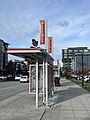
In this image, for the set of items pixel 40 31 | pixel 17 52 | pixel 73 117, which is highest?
pixel 40 31

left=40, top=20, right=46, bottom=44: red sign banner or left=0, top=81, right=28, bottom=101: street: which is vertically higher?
left=40, top=20, right=46, bottom=44: red sign banner

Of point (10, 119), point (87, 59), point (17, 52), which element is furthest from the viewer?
point (87, 59)

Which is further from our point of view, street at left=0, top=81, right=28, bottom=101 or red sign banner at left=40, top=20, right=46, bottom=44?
street at left=0, top=81, right=28, bottom=101

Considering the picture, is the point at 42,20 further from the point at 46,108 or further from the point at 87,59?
the point at 87,59

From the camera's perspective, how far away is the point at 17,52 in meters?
14.1

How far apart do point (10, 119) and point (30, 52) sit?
3.73 meters

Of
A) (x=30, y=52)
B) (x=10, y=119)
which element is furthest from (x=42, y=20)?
(x=10, y=119)

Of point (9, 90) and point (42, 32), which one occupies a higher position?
point (42, 32)

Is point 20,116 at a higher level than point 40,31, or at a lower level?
lower

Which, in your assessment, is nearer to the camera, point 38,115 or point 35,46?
point 38,115

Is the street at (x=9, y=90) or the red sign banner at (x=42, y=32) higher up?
the red sign banner at (x=42, y=32)

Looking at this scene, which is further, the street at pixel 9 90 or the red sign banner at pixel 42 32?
Answer: the street at pixel 9 90

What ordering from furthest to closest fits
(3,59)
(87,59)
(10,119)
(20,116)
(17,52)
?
(3,59)
(87,59)
(17,52)
(20,116)
(10,119)

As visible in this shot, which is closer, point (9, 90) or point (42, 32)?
point (42, 32)
